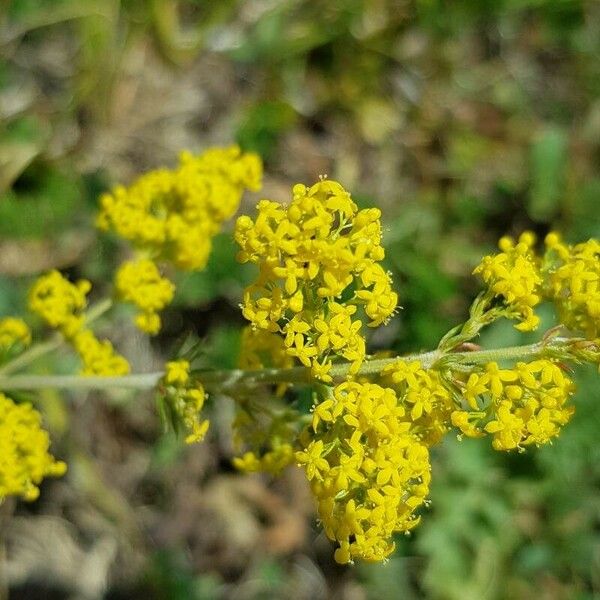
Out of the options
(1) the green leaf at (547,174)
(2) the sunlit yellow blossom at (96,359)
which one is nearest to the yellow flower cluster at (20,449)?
(2) the sunlit yellow blossom at (96,359)

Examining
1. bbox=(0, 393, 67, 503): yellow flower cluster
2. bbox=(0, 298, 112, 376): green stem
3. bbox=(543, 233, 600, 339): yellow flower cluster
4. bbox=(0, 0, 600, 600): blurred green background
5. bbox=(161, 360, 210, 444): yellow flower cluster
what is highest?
bbox=(543, 233, 600, 339): yellow flower cluster

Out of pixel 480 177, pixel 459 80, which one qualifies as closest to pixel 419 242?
pixel 480 177

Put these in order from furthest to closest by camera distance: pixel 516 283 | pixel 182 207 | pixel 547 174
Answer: pixel 547 174 → pixel 182 207 → pixel 516 283

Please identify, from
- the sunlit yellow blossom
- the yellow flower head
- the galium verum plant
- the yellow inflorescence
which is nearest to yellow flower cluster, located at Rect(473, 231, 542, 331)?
the galium verum plant

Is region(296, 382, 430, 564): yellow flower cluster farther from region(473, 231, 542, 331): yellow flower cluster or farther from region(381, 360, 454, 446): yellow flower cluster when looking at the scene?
region(473, 231, 542, 331): yellow flower cluster

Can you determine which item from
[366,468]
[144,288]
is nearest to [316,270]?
[366,468]

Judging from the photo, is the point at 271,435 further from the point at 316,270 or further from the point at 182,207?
the point at 182,207

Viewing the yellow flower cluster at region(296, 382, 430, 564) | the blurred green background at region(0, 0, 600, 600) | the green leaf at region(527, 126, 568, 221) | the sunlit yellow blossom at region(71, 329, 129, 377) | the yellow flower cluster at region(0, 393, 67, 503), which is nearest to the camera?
the yellow flower cluster at region(296, 382, 430, 564)
